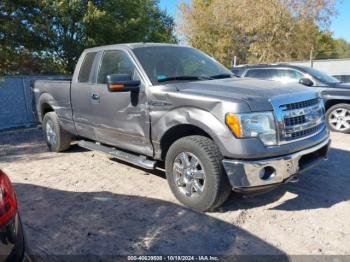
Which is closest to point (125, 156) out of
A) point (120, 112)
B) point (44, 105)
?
point (120, 112)

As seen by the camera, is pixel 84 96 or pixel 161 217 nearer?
pixel 161 217

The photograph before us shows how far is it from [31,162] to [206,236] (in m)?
4.08

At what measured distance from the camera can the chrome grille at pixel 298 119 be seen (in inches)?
140

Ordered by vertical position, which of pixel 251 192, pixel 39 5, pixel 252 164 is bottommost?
pixel 251 192

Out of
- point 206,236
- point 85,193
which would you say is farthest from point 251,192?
point 85,193

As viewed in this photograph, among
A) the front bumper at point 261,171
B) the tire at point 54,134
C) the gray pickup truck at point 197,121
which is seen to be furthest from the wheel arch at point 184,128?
the tire at point 54,134

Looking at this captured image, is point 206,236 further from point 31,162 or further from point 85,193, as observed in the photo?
point 31,162

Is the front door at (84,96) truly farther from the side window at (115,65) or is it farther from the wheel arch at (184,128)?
the wheel arch at (184,128)

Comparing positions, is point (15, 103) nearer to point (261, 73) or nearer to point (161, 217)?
point (261, 73)

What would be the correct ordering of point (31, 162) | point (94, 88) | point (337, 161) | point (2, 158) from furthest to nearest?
point (2, 158), point (31, 162), point (337, 161), point (94, 88)

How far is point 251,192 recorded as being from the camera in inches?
142

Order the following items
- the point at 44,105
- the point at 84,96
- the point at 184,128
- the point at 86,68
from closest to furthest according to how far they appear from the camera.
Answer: the point at 184,128 < the point at 84,96 < the point at 86,68 < the point at 44,105

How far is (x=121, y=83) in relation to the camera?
421cm

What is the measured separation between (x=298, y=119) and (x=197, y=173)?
1242 millimetres
